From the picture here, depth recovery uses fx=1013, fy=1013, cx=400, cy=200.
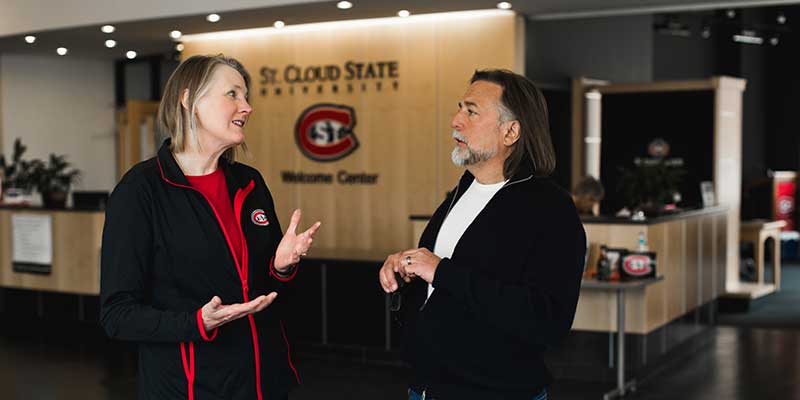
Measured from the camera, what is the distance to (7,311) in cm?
1051

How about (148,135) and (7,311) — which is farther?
(148,135)

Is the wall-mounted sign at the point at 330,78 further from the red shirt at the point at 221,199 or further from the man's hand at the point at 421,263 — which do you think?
the man's hand at the point at 421,263

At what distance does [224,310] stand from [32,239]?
8.31 meters

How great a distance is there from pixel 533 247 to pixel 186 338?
0.88 metres

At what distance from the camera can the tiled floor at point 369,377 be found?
23.3 feet

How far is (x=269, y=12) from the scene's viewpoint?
29.0 feet

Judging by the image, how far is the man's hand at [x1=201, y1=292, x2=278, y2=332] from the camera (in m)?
2.34

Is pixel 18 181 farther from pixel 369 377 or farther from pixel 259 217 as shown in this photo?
pixel 259 217

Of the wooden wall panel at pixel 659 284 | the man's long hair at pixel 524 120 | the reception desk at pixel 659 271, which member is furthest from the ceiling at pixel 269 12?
the man's long hair at pixel 524 120

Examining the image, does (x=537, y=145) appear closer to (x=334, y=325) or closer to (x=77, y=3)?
(x=334, y=325)

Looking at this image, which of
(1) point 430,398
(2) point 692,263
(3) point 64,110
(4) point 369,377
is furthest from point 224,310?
(3) point 64,110

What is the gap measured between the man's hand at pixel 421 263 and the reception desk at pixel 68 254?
7255 millimetres

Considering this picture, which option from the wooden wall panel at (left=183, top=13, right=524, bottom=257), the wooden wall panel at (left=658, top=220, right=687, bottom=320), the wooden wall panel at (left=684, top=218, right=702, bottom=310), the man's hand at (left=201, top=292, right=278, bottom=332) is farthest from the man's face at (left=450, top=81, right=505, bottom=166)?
the wooden wall panel at (left=684, top=218, right=702, bottom=310)

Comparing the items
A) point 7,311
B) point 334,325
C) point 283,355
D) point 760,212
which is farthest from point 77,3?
point 760,212
